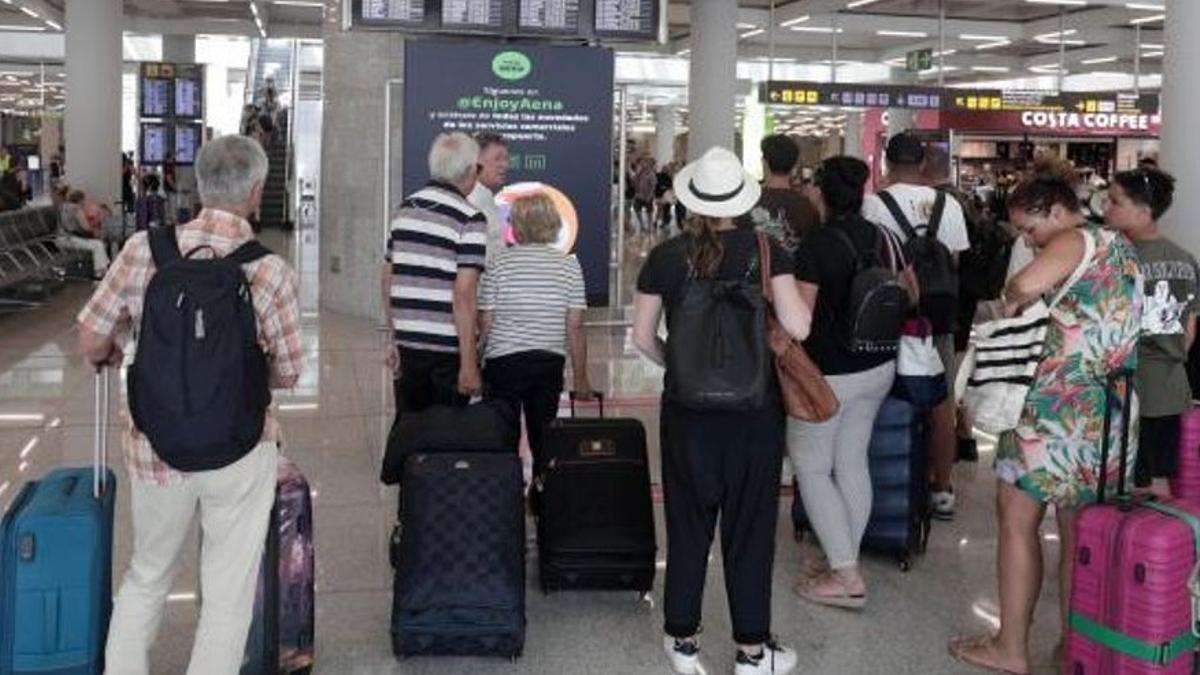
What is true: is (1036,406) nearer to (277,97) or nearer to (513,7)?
(513,7)

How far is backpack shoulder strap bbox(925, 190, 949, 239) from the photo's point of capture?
4951 millimetres

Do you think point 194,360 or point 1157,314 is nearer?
point 194,360

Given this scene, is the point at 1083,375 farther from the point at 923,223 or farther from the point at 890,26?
the point at 890,26

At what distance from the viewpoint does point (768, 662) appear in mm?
3799

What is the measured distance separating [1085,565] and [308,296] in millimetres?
11481

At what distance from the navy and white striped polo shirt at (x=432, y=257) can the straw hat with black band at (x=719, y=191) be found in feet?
3.34

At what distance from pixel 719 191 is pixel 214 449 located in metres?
1.50

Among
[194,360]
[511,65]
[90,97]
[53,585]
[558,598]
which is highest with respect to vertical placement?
[90,97]

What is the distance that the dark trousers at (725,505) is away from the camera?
3.58 m

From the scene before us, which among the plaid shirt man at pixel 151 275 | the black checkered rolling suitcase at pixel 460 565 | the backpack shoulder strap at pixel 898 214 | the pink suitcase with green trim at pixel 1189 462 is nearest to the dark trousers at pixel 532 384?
the black checkered rolling suitcase at pixel 460 565

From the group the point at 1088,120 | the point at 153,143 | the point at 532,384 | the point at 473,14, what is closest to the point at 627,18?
the point at 473,14

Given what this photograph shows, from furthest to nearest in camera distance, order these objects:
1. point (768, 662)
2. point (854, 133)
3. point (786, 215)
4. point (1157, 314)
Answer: point (854, 133)
point (786, 215)
point (1157, 314)
point (768, 662)

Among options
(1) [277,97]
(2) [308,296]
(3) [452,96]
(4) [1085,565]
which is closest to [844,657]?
(4) [1085,565]

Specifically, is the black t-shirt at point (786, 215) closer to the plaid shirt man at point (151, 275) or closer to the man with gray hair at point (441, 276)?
the man with gray hair at point (441, 276)
